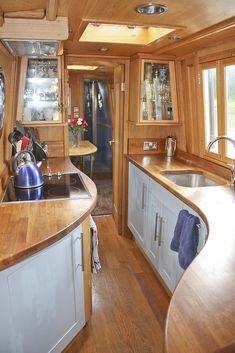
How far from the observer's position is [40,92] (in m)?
3.01

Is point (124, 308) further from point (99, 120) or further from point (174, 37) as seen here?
point (99, 120)

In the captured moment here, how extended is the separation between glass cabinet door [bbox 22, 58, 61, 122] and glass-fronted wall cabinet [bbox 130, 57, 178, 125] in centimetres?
81

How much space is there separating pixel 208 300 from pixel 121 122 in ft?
9.18

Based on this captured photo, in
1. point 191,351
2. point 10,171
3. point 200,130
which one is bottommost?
point 191,351

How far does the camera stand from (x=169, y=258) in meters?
2.39

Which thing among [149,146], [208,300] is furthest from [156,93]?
[208,300]

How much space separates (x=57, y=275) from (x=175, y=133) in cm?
229

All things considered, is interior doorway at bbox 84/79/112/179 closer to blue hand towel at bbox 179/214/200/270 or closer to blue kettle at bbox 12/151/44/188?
blue kettle at bbox 12/151/44/188

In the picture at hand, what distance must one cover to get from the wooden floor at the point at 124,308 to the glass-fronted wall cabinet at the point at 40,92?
1560 mm

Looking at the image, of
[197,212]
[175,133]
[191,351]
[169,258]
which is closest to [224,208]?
[197,212]

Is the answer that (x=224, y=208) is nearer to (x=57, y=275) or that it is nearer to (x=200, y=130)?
(x=57, y=275)

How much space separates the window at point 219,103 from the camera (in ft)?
8.00

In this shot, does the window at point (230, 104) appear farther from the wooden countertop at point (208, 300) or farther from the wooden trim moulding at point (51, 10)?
the wooden trim moulding at point (51, 10)

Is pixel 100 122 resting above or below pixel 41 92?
above
